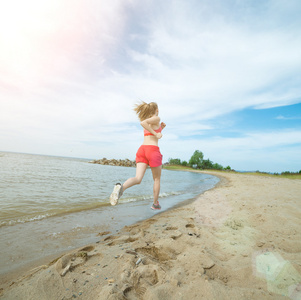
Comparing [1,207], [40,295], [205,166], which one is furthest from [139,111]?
[205,166]

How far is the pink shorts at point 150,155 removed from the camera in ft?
12.8

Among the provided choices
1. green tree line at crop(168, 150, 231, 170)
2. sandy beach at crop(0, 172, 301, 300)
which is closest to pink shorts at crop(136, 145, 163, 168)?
sandy beach at crop(0, 172, 301, 300)

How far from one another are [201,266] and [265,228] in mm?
2138

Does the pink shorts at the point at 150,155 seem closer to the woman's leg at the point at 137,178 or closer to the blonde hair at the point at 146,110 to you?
the woman's leg at the point at 137,178

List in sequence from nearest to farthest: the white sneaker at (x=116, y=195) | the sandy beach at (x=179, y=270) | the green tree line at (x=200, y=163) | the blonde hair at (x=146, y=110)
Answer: the sandy beach at (x=179, y=270)
the white sneaker at (x=116, y=195)
the blonde hair at (x=146, y=110)
the green tree line at (x=200, y=163)

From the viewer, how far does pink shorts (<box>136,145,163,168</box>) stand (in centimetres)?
391

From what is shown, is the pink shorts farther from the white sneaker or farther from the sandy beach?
the sandy beach

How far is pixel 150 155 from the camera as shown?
3.91 metres

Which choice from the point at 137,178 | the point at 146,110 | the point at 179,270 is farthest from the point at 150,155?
the point at 179,270

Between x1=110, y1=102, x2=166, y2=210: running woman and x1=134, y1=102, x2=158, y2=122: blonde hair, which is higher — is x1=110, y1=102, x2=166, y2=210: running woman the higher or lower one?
the lower one

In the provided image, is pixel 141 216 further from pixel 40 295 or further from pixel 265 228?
pixel 40 295

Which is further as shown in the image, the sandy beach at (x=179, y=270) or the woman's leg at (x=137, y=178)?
the woman's leg at (x=137, y=178)

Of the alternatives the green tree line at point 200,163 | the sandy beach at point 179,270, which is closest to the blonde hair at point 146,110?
the sandy beach at point 179,270

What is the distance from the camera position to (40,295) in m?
1.67
